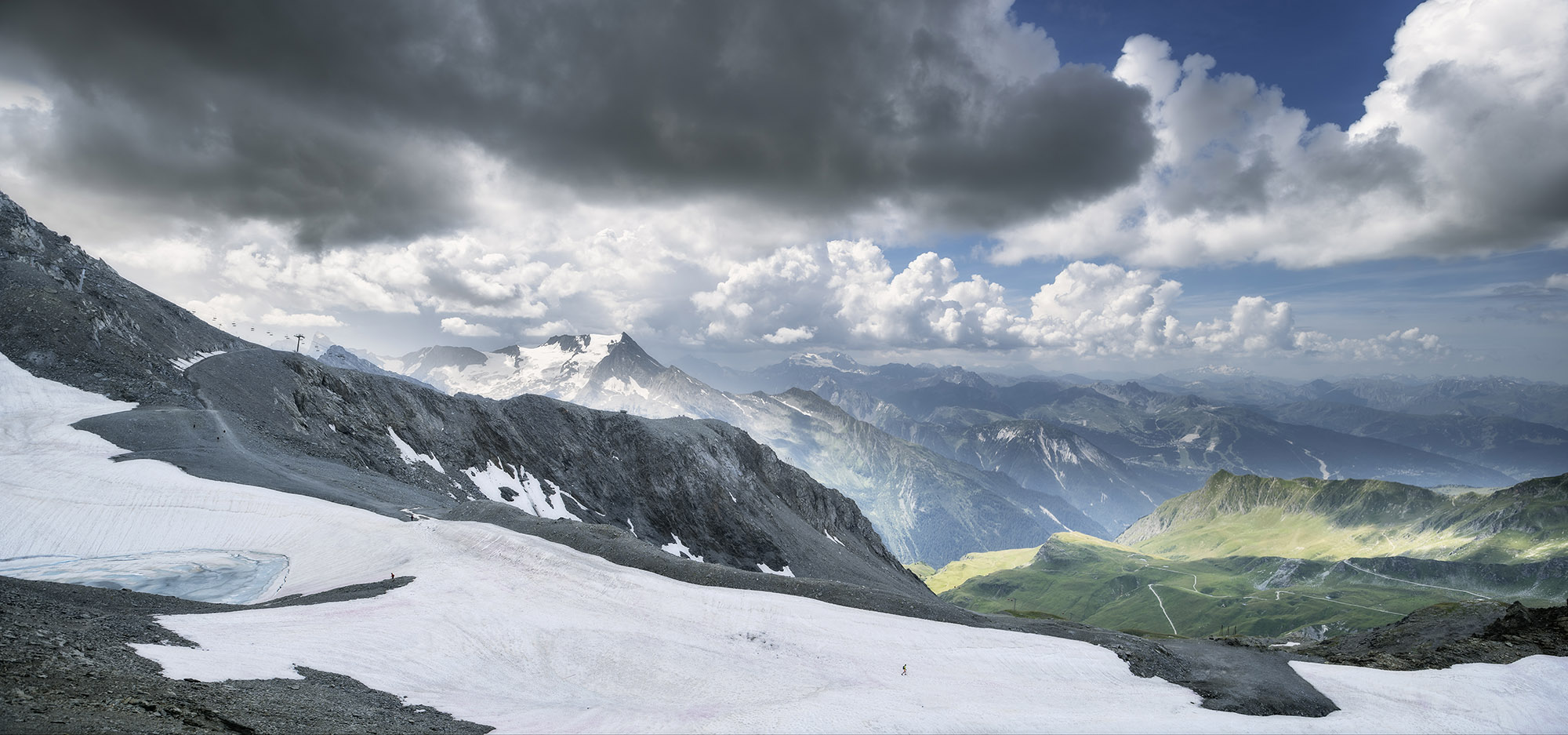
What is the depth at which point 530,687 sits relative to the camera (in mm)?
19984

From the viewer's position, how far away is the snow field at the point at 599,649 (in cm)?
1773

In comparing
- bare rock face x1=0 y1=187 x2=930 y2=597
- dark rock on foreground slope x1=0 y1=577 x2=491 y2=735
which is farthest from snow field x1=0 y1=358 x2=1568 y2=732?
bare rock face x1=0 y1=187 x2=930 y2=597

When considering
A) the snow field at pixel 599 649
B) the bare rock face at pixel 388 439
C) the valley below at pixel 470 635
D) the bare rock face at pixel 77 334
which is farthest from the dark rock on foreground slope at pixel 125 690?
the bare rock face at pixel 77 334

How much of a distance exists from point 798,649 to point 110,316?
9362 cm

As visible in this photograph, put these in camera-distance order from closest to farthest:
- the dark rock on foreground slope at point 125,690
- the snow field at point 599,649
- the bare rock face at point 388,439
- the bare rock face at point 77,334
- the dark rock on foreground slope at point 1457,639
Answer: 1. the dark rock on foreground slope at point 125,690
2. the snow field at point 599,649
3. the dark rock on foreground slope at point 1457,639
4. the bare rock face at point 388,439
5. the bare rock face at point 77,334

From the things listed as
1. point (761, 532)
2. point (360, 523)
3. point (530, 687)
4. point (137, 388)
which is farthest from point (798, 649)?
point (761, 532)

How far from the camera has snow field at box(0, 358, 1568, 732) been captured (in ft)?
58.2

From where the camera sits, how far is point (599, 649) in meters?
22.6

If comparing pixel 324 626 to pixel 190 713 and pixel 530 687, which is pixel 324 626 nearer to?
pixel 530 687

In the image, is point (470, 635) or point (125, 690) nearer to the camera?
point (125, 690)

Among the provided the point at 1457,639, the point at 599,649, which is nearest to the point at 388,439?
the point at 599,649

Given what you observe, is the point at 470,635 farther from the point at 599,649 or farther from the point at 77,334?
the point at 77,334

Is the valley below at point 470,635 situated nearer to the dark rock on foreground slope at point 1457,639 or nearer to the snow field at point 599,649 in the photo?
the snow field at point 599,649

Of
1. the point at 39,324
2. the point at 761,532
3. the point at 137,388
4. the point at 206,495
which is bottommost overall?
the point at 761,532
